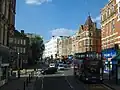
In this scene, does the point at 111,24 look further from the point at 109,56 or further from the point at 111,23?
the point at 109,56

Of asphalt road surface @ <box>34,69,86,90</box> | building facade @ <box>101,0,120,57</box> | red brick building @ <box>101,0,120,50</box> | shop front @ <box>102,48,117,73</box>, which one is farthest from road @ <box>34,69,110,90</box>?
Answer: red brick building @ <box>101,0,120,50</box>

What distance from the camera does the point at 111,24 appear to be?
49688 millimetres

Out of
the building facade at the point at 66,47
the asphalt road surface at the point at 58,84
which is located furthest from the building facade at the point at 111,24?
the building facade at the point at 66,47

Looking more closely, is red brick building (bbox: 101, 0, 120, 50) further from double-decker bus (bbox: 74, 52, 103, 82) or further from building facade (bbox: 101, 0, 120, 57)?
double-decker bus (bbox: 74, 52, 103, 82)

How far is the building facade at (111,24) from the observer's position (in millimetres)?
45103

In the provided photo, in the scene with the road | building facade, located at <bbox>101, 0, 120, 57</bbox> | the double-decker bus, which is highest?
building facade, located at <bbox>101, 0, 120, 57</bbox>

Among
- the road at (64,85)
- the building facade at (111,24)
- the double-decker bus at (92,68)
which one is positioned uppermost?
the building facade at (111,24)

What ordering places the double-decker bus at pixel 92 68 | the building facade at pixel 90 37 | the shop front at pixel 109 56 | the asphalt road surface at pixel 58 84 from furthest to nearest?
the building facade at pixel 90 37 → the shop front at pixel 109 56 → the double-decker bus at pixel 92 68 → the asphalt road surface at pixel 58 84

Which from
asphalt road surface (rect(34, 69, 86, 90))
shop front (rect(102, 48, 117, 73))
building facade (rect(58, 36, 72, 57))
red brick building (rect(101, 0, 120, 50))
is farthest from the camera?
building facade (rect(58, 36, 72, 57))

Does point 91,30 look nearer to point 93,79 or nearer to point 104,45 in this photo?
point 104,45

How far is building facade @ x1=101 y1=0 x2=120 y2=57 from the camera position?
148 ft

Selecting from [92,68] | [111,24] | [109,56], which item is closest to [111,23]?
[111,24]

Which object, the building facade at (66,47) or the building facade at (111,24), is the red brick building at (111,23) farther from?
the building facade at (66,47)

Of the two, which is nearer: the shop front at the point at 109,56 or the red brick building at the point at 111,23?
the red brick building at the point at 111,23
